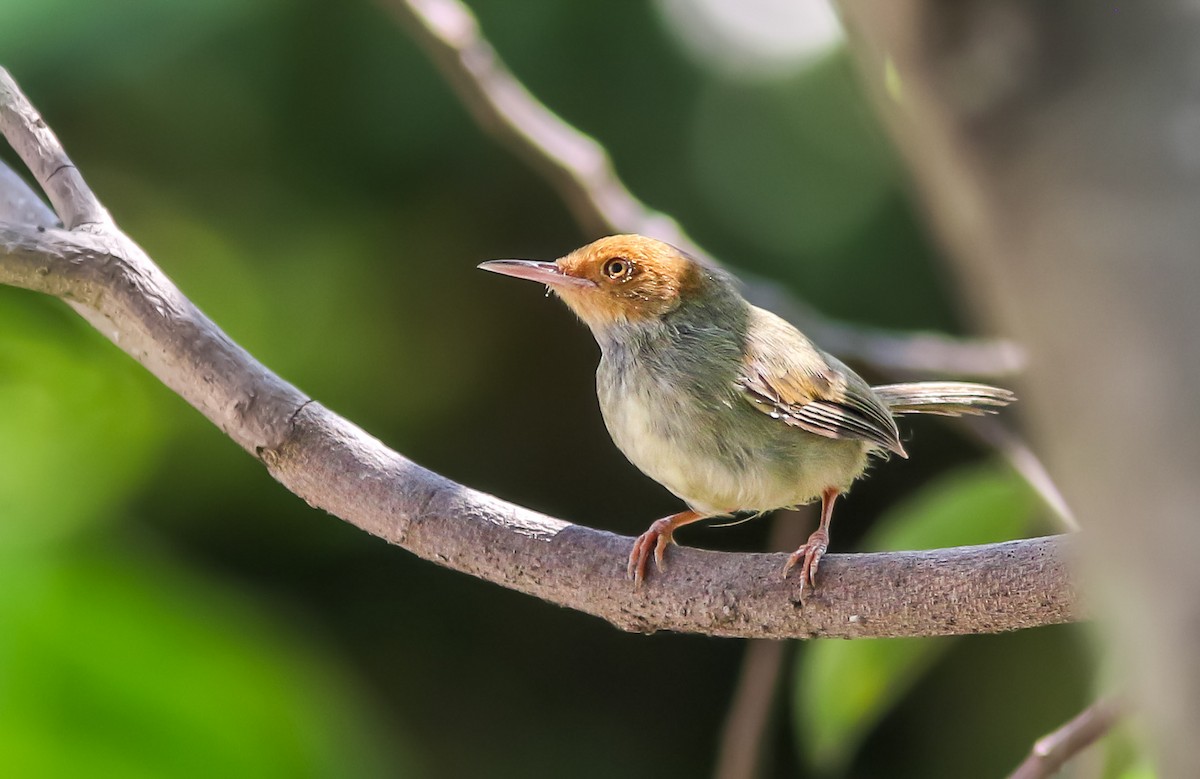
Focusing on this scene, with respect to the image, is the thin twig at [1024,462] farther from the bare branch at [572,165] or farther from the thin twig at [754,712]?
the thin twig at [754,712]

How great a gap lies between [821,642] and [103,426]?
3.08 metres

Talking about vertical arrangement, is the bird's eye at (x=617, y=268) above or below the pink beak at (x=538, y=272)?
above

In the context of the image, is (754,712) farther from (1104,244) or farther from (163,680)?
(1104,244)

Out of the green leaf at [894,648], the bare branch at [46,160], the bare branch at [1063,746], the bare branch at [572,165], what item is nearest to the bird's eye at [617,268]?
the bare branch at [572,165]

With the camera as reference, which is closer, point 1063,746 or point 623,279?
point 1063,746

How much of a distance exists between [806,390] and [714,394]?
232 mm

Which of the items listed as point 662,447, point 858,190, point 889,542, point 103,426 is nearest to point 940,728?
point 889,542

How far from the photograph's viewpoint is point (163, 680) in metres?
3.88

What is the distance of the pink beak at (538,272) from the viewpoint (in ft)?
8.89

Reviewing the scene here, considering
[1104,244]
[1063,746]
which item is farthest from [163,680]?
[1104,244]

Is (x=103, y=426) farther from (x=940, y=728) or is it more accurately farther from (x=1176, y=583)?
(x=1176, y=583)

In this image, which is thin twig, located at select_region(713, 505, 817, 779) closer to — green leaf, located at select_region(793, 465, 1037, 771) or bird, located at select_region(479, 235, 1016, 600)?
green leaf, located at select_region(793, 465, 1037, 771)

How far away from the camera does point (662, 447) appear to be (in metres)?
2.48

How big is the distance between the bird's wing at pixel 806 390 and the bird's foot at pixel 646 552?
1.56 feet
